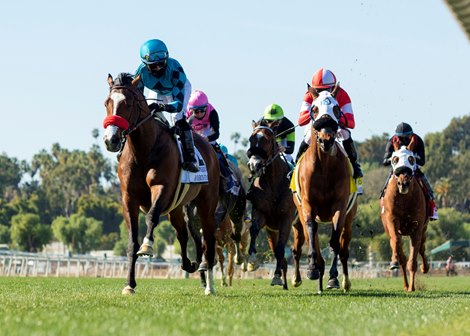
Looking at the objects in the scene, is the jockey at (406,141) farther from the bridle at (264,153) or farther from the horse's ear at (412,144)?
the bridle at (264,153)

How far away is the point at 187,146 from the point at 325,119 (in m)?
1.84

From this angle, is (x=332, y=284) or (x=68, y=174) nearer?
(x=332, y=284)

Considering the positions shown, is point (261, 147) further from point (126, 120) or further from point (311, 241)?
point (126, 120)

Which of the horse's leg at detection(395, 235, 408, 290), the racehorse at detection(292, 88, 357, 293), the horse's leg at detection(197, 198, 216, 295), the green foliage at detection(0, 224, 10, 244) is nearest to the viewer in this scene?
the racehorse at detection(292, 88, 357, 293)

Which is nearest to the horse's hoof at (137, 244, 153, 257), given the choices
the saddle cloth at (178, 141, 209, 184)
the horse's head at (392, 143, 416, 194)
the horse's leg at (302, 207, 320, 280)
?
the saddle cloth at (178, 141, 209, 184)

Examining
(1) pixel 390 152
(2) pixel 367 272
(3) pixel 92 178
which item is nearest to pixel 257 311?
(1) pixel 390 152

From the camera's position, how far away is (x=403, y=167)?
18078mm

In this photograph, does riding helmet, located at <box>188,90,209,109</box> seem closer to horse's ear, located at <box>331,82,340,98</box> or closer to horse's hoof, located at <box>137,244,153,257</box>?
horse's ear, located at <box>331,82,340,98</box>

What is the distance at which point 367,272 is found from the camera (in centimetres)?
6181

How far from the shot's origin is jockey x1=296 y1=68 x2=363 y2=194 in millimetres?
15305

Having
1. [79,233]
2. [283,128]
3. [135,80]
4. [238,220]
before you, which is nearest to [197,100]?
[283,128]

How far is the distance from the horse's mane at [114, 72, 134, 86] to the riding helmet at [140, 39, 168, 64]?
2.47 ft

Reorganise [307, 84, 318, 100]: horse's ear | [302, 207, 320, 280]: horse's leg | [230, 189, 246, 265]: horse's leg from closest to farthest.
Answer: [302, 207, 320, 280]: horse's leg < [307, 84, 318, 100]: horse's ear < [230, 189, 246, 265]: horse's leg

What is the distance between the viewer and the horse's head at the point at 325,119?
1328 cm
